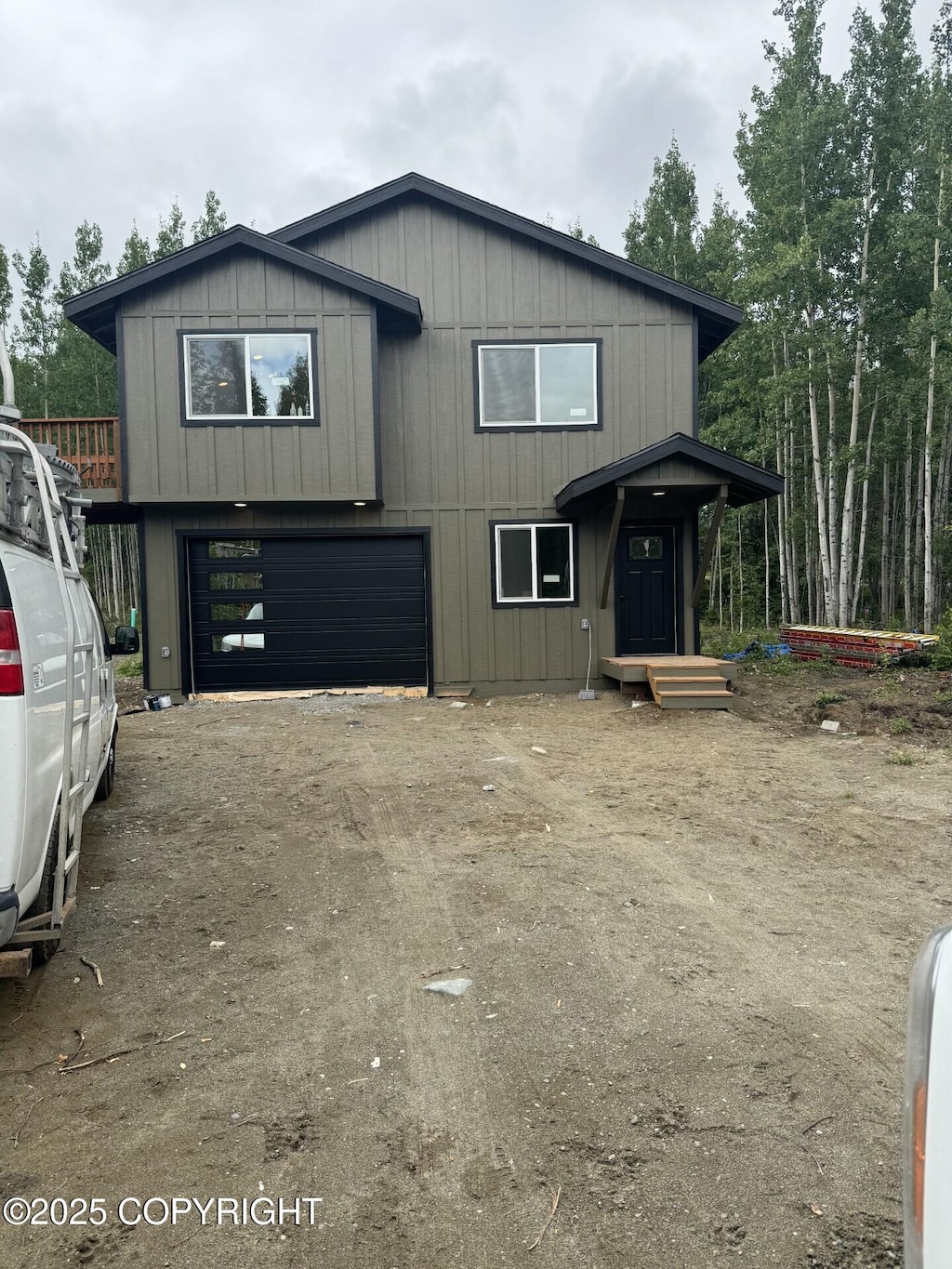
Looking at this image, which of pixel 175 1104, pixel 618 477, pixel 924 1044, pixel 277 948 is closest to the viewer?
pixel 924 1044

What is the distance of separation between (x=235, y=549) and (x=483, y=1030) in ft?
35.0

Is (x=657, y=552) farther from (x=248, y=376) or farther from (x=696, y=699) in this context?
(x=248, y=376)

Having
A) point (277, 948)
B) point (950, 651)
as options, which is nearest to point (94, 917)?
point (277, 948)

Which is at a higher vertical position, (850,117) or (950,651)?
(850,117)

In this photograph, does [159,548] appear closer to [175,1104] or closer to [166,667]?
[166,667]

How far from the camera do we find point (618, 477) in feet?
36.3

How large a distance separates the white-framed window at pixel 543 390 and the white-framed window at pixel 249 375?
2.90m

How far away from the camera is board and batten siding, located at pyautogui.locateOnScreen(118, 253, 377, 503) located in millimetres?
11750

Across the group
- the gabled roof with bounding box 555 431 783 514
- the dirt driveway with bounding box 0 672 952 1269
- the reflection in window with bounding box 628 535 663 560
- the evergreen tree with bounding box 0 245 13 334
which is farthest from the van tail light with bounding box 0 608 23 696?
the evergreen tree with bounding box 0 245 13 334

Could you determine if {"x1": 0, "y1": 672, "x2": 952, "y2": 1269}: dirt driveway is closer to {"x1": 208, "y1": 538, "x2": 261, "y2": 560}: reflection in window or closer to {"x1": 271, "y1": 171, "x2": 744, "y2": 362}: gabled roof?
{"x1": 208, "y1": 538, "x2": 261, "y2": 560}: reflection in window

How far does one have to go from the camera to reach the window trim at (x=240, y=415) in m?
11.8

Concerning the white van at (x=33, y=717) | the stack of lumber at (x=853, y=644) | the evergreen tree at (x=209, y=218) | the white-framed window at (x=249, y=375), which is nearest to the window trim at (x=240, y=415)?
the white-framed window at (x=249, y=375)

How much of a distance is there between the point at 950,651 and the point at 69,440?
14.5 m

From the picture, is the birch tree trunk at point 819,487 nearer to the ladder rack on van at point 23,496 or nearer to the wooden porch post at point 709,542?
the wooden porch post at point 709,542
